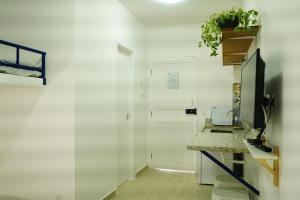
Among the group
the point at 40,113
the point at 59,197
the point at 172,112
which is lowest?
the point at 59,197

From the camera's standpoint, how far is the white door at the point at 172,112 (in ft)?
14.0

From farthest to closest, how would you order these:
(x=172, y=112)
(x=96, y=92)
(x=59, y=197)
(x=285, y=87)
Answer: (x=172, y=112), (x=96, y=92), (x=59, y=197), (x=285, y=87)

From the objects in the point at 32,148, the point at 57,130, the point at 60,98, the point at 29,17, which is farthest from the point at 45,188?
the point at 29,17

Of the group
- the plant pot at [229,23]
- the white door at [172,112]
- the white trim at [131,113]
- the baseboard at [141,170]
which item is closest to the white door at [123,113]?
the white trim at [131,113]

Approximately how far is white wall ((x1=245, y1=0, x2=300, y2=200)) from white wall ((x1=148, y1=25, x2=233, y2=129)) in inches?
103

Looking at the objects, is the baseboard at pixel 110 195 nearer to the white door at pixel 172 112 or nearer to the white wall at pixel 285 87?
the white door at pixel 172 112

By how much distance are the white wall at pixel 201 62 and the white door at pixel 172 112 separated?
0.39 ft

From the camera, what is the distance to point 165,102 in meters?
4.40

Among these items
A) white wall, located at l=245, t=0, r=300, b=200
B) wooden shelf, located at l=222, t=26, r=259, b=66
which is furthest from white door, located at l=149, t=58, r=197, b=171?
white wall, located at l=245, t=0, r=300, b=200

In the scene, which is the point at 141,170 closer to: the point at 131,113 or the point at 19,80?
the point at 131,113

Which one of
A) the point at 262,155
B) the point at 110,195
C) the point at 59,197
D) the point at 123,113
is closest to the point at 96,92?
the point at 123,113

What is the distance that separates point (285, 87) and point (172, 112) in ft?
10.8

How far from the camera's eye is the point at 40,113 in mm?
2520

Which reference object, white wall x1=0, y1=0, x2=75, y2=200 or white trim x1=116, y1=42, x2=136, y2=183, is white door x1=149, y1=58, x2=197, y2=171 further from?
white wall x1=0, y1=0, x2=75, y2=200
